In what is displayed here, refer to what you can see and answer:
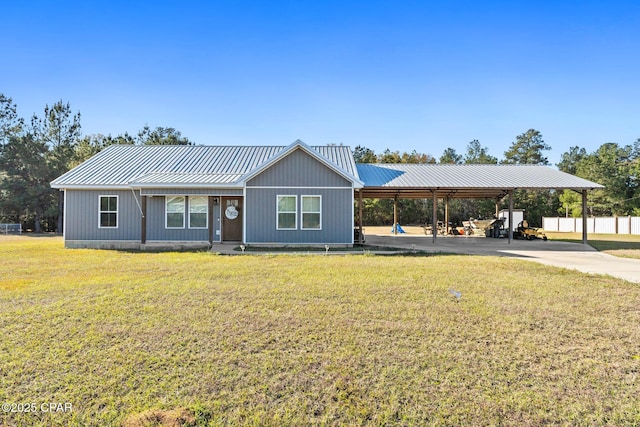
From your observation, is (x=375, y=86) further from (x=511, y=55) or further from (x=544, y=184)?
(x=544, y=184)

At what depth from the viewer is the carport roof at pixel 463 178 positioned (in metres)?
16.9

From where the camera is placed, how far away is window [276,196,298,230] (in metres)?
14.5

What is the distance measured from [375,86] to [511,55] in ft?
19.7

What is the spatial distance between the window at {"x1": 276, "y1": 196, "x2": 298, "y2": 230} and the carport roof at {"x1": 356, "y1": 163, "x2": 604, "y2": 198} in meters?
4.06

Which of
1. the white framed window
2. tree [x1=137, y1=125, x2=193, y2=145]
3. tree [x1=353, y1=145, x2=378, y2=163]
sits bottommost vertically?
the white framed window

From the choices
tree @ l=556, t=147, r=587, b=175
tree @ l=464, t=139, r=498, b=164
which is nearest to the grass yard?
tree @ l=464, t=139, r=498, b=164

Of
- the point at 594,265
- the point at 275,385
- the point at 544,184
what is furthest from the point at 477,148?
the point at 275,385

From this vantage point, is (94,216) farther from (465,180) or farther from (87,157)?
(87,157)

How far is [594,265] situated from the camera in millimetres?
10867

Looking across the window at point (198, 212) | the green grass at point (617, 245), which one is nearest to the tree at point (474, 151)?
the green grass at point (617, 245)

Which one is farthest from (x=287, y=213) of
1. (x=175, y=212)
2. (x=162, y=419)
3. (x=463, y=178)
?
(x=162, y=419)

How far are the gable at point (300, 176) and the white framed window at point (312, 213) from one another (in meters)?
0.64

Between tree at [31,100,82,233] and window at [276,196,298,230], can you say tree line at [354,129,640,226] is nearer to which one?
window at [276,196,298,230]

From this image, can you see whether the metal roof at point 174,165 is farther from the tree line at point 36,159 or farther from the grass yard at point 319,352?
the tree line at point 36,159
